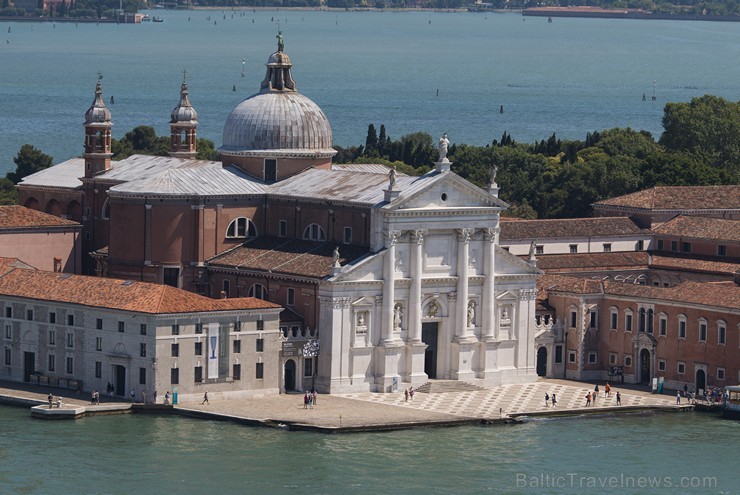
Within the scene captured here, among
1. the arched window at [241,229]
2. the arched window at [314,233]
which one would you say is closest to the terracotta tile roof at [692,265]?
the arched window at [314,233]

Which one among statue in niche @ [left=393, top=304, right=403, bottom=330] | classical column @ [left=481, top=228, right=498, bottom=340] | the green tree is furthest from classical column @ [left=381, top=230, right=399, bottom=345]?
the green tree

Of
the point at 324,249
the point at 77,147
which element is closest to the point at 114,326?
the point at 324,249

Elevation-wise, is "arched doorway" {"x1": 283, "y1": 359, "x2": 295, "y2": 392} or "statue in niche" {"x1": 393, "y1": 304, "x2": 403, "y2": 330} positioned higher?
"statue in niche" {"x1": 393, "y1": 304, "x2": 403, "y2": 330}

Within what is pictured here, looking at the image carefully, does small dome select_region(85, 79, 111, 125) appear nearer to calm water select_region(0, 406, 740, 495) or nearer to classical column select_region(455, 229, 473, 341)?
classical column select_region(455, 229, 473, 341)

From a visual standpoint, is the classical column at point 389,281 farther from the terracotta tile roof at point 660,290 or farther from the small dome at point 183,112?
the small dome at point 183,112

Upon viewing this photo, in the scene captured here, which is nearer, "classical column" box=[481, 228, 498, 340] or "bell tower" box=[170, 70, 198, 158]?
"classical column" box=[481, 228, 498, 340]

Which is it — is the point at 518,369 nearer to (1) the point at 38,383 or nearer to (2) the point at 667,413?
(2) the point at 667,413
